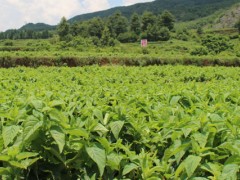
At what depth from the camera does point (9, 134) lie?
2156 millimetres

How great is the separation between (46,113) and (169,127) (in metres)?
1.04

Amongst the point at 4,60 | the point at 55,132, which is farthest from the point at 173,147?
the point at 4,60

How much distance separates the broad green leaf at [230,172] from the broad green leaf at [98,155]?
0.72m

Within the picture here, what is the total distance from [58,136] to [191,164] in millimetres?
851

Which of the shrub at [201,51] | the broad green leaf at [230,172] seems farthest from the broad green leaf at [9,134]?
the shrub at [201,51]

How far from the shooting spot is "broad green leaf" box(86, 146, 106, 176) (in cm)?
200

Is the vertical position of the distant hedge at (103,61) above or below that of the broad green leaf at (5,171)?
below

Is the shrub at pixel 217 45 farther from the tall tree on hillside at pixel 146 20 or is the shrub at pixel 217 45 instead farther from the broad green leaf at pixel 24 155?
the broad green leaf at pixel 24 155


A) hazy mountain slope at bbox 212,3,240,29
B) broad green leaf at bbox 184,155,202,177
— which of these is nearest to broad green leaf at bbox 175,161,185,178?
broad green leaf at bbox 184,155,202,177

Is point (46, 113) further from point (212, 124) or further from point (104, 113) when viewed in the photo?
point (212, 124)

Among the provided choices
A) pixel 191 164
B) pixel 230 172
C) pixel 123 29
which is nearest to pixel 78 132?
pixel 191 164

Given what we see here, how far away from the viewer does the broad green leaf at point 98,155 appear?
78.9 inches

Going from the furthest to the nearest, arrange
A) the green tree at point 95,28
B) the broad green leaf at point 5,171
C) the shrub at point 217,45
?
the green tree at point 95,28 < the shrub at point 217,45 < the broad green leaf at point 5,171

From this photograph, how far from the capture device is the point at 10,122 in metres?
2.51
